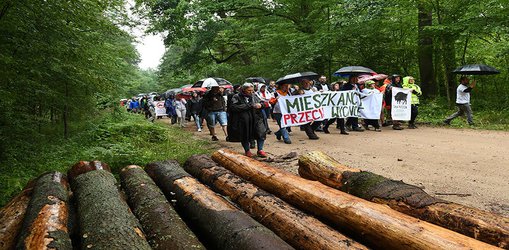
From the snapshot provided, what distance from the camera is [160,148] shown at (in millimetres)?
9930

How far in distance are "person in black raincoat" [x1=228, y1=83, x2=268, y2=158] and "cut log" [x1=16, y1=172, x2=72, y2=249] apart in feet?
13.9

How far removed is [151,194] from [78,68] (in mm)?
4577

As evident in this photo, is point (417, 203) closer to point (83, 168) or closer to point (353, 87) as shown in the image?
point (83, 168)

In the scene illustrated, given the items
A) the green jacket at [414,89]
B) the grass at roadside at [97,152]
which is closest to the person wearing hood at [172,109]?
the grass at roadside at [97,152]

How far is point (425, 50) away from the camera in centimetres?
1511

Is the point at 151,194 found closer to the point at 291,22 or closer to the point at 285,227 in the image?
the point at 285,227

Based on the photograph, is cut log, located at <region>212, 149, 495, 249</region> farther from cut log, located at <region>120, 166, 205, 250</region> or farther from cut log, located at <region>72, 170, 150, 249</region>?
cut log, located at <region>72, 170, 150, 249</region>

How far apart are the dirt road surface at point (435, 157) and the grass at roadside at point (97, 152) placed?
7.13ft

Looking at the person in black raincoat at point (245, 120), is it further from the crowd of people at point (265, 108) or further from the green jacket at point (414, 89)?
the green jacket at point (414, 89)

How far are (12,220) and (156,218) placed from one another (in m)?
1.74

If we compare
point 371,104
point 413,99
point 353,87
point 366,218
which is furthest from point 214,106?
point 366,218

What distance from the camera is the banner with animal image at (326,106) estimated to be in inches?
429

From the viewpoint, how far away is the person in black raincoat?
809 centimetres

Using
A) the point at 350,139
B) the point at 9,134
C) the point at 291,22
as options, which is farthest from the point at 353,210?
the point at 291,22
